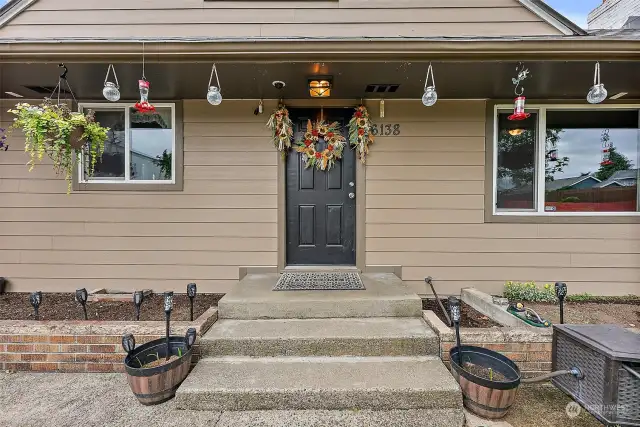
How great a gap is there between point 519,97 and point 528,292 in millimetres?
2065

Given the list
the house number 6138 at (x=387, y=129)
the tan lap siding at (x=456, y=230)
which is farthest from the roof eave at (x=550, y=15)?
the house number 6138 at (x=387, y=129)

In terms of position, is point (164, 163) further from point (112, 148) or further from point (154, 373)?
point (154, 373)

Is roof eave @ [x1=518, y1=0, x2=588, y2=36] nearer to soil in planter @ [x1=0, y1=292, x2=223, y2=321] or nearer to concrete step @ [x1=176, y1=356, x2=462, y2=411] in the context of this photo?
concrete step @ [x1=176, y1=356, x2=462, y2=411]

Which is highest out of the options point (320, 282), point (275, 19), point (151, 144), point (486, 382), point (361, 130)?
point (275, 19)

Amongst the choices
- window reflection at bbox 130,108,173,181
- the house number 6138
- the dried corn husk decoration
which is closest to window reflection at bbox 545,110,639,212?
the house number 6138

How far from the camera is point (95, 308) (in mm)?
2959

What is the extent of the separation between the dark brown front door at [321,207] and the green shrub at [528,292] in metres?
A: 1.78

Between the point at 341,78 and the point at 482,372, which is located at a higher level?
the point at 341,78

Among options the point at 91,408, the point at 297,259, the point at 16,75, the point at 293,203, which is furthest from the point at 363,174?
the point at 16,75

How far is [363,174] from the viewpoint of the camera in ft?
11.6

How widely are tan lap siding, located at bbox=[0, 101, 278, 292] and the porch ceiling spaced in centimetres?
60

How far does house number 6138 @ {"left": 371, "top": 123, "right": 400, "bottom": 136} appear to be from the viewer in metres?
3.50

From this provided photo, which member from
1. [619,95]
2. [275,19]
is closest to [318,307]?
[275,19]

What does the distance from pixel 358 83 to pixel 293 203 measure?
58.8 inches
